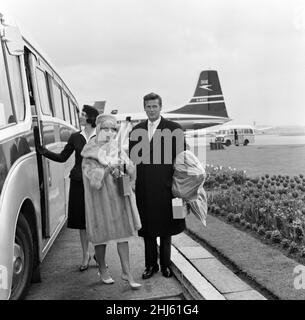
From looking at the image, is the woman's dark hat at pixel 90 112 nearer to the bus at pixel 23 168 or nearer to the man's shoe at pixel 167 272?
the bus at pixel 23 168

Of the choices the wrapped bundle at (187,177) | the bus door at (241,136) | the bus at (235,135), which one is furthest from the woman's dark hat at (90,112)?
the bus door at (241,136)

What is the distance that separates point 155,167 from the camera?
4812 mm

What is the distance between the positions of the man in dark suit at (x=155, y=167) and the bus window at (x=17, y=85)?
112cm

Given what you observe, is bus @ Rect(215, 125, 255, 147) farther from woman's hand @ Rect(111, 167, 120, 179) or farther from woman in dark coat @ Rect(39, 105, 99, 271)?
woman's hand @ Rect(111, 167, 120, 179)

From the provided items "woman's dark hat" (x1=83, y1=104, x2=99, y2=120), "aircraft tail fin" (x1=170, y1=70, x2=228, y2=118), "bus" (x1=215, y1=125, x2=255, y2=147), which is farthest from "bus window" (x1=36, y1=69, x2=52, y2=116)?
"bus" (x1=215, y1=125, x2=255, y2=147)

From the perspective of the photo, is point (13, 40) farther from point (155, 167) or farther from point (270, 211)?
point (270, 211)

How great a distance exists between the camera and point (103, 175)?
171 inches

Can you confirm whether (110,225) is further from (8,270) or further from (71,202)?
(8,270)

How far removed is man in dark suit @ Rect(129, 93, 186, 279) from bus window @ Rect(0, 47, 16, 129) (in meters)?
1.31

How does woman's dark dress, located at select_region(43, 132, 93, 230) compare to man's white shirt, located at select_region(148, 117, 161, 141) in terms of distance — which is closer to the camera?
man's white shirt, located at select_region(148, 117, 161, 141)

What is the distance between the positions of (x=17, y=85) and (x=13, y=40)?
0.42m

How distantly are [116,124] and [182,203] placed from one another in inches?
41.6

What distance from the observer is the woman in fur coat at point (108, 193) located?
443cm

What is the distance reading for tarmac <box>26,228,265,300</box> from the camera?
4418 mm
